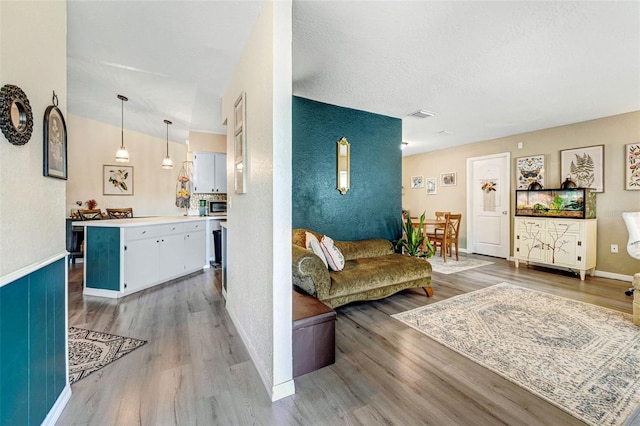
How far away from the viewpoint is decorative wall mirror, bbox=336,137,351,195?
3.67 m

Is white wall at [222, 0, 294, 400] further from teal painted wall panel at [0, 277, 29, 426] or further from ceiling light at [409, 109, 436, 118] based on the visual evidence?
ceiling light at [409, 109, 436, 118]

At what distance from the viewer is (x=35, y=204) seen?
1254mm

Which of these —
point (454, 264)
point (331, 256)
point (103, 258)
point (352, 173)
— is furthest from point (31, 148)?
point (454, 264)

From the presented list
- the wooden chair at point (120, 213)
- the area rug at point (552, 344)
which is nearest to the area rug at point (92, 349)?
the area rug at point (552, 344)

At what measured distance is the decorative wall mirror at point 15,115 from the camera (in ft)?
3.32

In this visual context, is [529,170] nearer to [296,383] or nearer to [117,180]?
[296,383]

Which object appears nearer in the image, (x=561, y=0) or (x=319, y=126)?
(x=561, y=0)

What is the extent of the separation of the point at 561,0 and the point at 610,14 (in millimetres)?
474

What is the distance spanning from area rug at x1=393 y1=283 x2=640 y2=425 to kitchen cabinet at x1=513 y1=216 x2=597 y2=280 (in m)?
1.34

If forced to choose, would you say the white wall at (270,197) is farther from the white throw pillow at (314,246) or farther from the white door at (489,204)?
the white door at (489,204)

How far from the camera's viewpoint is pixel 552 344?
215 centimetres

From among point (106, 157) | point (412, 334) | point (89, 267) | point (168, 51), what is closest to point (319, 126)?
point (168, 51)

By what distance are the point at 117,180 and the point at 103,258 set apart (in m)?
2.90

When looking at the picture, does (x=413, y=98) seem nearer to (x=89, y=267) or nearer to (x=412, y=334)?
(x=412, y=334)
